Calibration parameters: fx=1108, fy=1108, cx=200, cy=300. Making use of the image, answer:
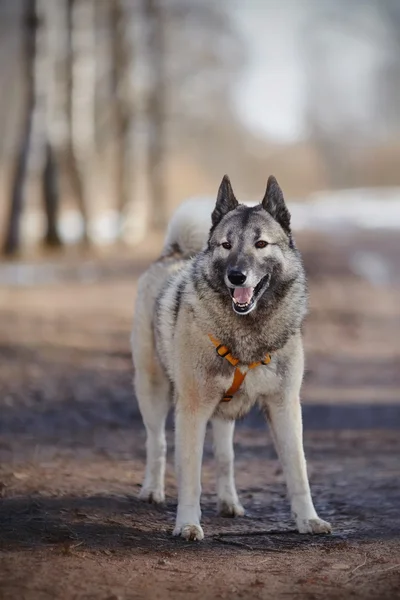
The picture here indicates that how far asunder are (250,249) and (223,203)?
16.2 inches

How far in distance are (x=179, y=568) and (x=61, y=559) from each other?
51 centimetres

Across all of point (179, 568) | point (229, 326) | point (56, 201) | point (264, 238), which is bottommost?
point (179, 568)

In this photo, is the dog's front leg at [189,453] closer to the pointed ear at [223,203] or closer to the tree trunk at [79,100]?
the pointed ear at [223,203]

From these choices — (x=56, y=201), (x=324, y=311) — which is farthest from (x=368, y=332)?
(x=56, y=201)

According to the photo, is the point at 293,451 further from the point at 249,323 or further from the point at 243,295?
the point at 243,295

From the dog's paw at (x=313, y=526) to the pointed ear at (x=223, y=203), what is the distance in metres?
1.60

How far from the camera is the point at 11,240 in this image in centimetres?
1978

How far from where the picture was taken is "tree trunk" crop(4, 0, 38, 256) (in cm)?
1950

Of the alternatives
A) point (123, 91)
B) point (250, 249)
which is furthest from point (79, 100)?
point (250, 249)

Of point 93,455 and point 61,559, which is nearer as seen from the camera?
point 61,559

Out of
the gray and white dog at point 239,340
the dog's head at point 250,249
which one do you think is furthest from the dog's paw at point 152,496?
the dog's head at point 250,249

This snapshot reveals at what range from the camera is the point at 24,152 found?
19719 mm

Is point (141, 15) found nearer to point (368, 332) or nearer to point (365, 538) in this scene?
point (368, 332)

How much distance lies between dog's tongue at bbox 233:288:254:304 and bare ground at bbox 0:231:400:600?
1171 mm
